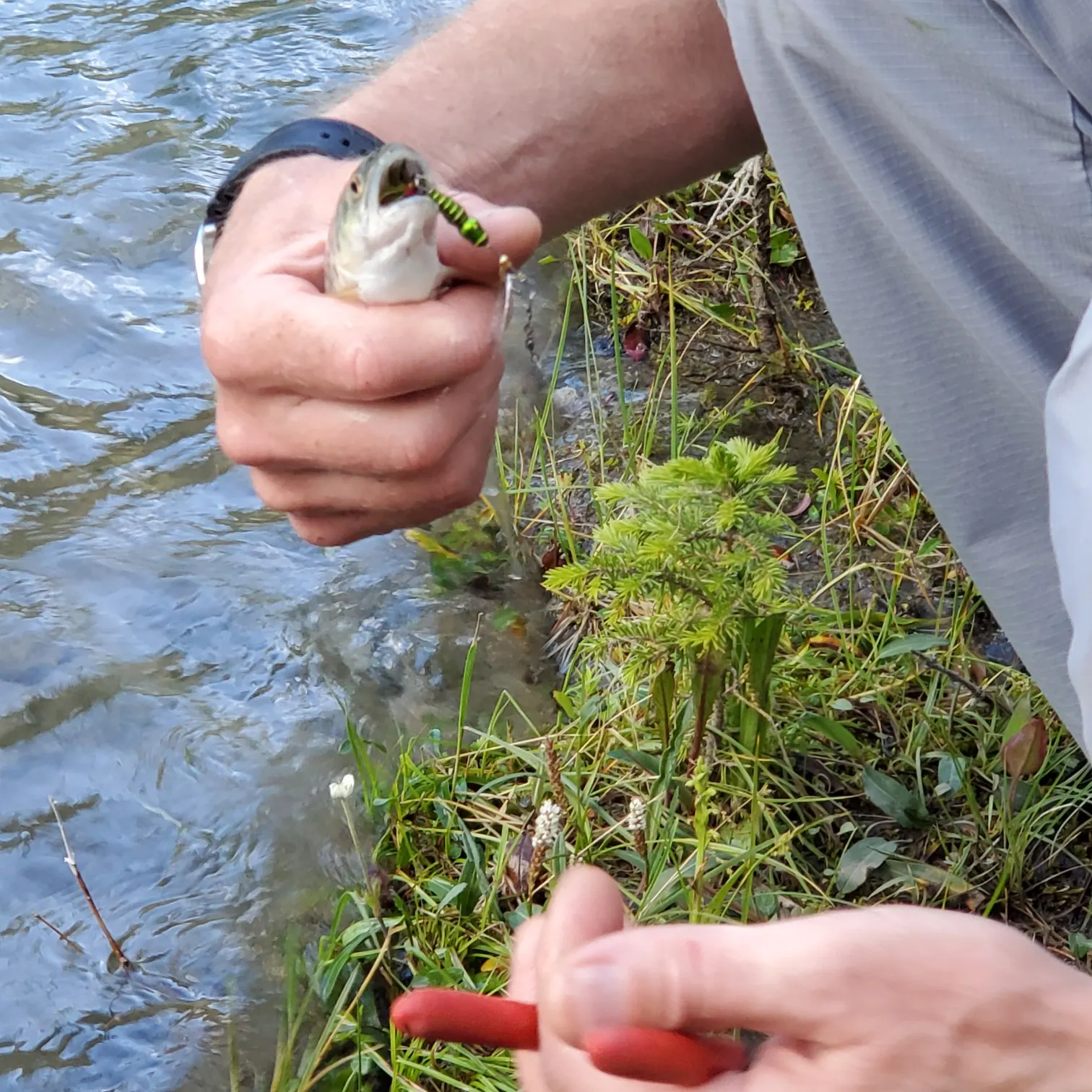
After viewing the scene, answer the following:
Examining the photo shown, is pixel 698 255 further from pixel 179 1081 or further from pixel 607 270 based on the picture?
pixel 179 1081

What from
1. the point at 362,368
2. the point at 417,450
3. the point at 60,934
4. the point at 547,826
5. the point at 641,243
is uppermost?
the point at 362,368

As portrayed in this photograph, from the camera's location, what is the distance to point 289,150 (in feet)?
4.99

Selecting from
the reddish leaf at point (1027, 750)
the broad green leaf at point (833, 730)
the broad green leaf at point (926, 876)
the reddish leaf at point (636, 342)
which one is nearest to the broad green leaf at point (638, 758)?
the broad green leaf at point (833, 730)

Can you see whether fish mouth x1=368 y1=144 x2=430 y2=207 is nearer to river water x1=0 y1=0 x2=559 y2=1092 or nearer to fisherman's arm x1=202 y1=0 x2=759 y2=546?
fisherman's arm x1=202 y1=0 x2=759 y2=546

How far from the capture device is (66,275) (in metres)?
3.27

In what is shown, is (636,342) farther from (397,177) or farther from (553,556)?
(397,177)

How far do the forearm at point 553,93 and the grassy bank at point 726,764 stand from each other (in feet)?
1.44

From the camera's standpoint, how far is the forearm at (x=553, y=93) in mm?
1556

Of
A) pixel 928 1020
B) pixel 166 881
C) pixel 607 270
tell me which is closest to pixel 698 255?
pixel 607 270

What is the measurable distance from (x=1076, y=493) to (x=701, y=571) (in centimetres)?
66

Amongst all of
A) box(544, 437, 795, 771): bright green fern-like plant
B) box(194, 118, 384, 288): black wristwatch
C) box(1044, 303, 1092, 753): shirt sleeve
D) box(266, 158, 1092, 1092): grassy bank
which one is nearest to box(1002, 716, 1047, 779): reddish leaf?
box(266, 158, 1092, 1092): grassy bank

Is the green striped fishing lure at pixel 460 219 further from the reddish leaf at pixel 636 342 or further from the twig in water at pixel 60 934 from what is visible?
the reddish leaf at pixel 636 342

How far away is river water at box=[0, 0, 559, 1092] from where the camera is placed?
1.81 meters

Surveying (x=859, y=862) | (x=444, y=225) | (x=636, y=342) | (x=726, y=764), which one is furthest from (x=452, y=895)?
(x=636, y=342)
